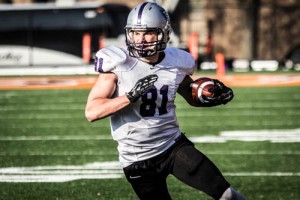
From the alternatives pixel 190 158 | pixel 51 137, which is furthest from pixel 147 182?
pixel 51 137

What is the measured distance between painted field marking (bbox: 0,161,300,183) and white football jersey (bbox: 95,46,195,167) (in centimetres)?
241

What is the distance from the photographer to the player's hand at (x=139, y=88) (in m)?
4.11

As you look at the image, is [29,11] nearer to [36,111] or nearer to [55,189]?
[36,111]

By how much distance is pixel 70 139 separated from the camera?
9.18 metres

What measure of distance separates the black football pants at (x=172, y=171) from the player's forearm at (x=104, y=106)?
14.0 inches

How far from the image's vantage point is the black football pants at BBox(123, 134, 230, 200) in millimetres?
4215

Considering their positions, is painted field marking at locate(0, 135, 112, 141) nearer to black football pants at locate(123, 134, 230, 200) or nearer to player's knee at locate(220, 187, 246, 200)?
black football pants at locate(123, 134, 230, 200)

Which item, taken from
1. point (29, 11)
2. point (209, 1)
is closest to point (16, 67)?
point (29, 11)

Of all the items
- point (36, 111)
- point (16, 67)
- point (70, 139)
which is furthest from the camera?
point (16, 67)

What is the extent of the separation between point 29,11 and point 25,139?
16210 mm

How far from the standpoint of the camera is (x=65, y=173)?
7.00 metres

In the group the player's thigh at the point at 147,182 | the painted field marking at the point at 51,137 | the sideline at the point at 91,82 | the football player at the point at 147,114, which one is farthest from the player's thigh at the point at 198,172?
the sideline at the point at 91,82

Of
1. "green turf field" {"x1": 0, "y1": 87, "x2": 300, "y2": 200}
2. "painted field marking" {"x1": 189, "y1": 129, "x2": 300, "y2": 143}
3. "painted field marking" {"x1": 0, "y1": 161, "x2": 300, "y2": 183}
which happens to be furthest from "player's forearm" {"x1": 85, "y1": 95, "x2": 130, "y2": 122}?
"painted field marking" {"x1": 189, "y1": 129, "x2": 300, "y2": 143}

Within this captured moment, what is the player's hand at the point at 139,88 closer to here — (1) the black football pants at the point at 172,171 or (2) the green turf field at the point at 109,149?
(1) the black football pants at the point at 172,171
